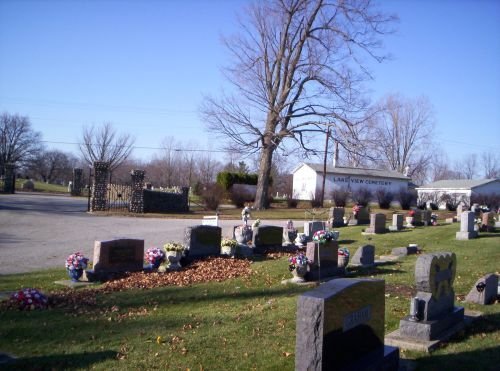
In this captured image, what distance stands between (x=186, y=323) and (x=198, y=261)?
19.6 ft

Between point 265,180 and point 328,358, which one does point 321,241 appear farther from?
point 265,180

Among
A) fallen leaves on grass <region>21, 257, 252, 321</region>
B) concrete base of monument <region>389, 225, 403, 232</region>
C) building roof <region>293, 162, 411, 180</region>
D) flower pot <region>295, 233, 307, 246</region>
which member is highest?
building roof <region>293, 162, 411, 180</region>

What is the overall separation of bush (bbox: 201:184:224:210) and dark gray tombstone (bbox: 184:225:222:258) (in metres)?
25.0

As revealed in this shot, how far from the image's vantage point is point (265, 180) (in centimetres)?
3747

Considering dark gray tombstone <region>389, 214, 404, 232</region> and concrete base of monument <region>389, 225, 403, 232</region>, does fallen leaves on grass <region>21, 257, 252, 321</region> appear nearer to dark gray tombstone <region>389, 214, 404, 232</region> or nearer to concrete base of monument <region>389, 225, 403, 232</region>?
concrete base of monument <region>389, 225, 403, 232</region>

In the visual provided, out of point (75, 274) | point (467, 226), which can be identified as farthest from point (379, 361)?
point (467, 226)

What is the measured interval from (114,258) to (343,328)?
8095 millimetres

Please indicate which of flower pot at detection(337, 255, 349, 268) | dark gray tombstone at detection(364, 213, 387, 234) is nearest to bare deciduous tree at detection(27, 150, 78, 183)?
dark gray tombstone at detection(364, 213, 387, 234)

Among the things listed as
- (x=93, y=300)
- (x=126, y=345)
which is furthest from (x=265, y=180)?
(x=126, y=345)

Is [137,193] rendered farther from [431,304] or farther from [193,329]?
[431,304]

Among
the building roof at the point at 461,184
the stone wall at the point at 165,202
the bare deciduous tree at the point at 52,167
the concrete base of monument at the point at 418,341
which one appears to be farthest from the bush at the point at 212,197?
the bare deciduous tree at the point at 52,167

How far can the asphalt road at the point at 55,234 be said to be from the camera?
14.2 meters

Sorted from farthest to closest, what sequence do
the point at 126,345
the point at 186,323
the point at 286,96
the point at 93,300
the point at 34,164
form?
the point at 34,164
the point at 286,96
the point at 93,300
the point at 186,323
the point at 126,345

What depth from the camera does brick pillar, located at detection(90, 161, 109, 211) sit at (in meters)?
32.4
